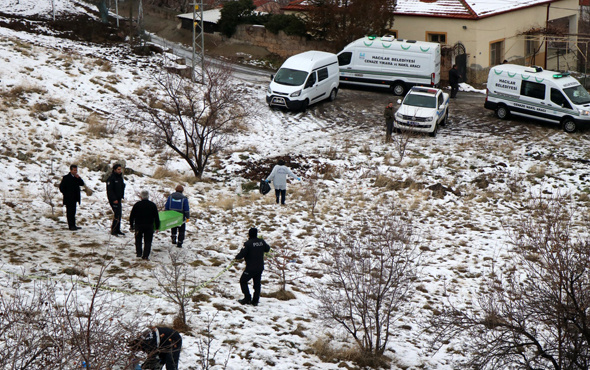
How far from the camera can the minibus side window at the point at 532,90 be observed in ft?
79.9

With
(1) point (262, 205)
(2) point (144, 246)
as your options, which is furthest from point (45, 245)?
(1) point (262, 205)

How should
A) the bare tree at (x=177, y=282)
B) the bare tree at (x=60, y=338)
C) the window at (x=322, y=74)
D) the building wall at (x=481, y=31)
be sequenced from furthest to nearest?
1. the building wall at (x=481, y=31)
2. the window at (x=322, y=74)
3. the bare tree at (x=177, y=282)
4. the bare tree at (x=60, y=338)

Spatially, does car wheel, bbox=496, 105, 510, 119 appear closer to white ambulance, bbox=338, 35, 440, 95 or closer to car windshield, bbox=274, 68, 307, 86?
white ambulance, bbox=338, 35, 440, 95

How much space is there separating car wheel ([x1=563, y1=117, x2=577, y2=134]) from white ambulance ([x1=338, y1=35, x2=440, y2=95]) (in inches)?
255

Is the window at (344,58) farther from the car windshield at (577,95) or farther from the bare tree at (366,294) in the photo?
the bare tree at (366,294)

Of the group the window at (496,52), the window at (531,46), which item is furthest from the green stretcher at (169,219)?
the window at (531,46)

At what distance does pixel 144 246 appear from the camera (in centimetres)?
1288

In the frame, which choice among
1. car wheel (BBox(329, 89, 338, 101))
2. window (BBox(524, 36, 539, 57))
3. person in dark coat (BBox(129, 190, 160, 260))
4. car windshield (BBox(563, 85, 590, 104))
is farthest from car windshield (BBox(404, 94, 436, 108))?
window (BBox(524, 36, 539, 57))

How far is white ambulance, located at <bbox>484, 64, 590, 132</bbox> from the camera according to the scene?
23750mm

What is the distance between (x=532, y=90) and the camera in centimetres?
2462

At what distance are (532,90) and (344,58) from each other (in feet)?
28.4

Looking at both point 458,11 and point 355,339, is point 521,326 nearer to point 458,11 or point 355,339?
point 355,339

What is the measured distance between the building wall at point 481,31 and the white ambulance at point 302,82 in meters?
8.65

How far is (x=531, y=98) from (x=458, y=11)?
1051cm
